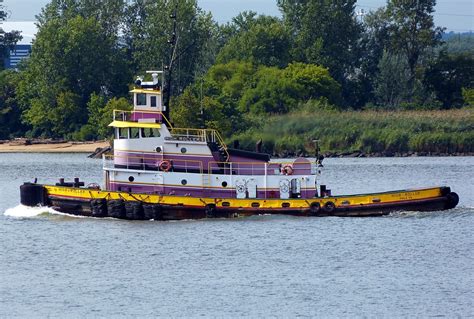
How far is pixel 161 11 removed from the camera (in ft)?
447

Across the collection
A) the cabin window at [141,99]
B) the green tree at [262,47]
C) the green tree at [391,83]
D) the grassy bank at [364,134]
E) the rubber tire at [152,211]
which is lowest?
the rubber tire at [152,211]

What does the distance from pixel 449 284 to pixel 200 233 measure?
1337cm

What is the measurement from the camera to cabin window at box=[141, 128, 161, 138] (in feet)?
178

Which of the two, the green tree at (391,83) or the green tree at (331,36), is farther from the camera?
the green tree at (331,36)

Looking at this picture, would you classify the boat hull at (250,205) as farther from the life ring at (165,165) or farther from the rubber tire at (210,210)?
the life ring at (165,165)

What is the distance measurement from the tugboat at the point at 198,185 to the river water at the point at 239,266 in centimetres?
55

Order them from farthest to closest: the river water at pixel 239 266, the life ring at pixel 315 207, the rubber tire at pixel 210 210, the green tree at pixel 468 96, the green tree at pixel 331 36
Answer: the green tree at pixel 331 36
the green tree at pixel 468 96
the life ring at pixel 315 207
the rubber tire at pixel 210 210
the river water at pixel 239 266

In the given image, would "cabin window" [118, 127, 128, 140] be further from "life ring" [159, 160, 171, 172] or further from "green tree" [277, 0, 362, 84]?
"green tree" [277, 0, 362, 84]

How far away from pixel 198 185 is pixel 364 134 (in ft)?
183

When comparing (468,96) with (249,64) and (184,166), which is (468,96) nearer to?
(249,64)

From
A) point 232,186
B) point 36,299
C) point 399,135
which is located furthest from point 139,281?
point 399,135

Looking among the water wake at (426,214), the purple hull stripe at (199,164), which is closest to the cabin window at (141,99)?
the purple hull stripe at (199,164)

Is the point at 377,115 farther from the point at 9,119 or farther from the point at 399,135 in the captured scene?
the point at 9,119

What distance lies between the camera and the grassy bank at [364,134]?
104588mm
